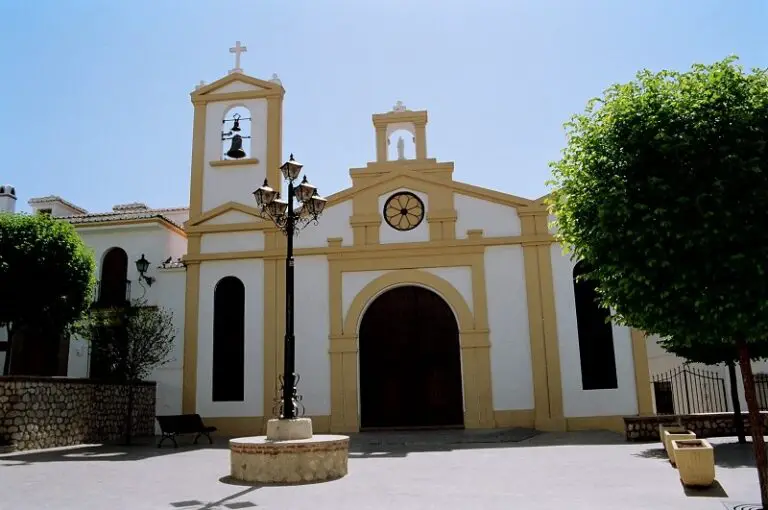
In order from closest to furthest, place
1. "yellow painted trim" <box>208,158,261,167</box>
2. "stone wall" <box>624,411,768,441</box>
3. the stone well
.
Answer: the stone well
"stone wall" <box>624,411,768,441</box>
"yellow painted trim" <box>208,158,261,167</box>

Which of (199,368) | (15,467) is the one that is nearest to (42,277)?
(199,368)

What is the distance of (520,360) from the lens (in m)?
19.1

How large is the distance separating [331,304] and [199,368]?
4472 mm

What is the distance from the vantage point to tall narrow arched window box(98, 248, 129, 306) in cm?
2166

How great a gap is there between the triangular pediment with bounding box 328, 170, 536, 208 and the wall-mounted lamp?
617 centimetres

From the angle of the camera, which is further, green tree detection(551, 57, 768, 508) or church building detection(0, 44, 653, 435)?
church building detection(0, 44, 653, 435)

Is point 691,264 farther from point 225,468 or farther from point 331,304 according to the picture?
point 331,304

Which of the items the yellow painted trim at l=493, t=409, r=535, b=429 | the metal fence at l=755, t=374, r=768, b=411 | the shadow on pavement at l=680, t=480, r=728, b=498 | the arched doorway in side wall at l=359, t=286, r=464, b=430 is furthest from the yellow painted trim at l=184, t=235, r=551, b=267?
the shadow on pavement at l=680, t=480, r=728, b=498

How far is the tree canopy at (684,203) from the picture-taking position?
7250 millimetres

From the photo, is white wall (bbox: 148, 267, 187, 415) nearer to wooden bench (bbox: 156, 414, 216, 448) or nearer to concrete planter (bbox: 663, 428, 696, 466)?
wooden bench (bbox: 156, 414, 216, 448)

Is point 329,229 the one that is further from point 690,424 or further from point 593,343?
point 690,424

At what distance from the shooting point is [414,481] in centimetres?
1024

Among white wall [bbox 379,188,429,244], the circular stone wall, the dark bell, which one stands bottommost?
the circular stone wall

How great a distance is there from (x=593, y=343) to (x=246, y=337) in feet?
33.5
